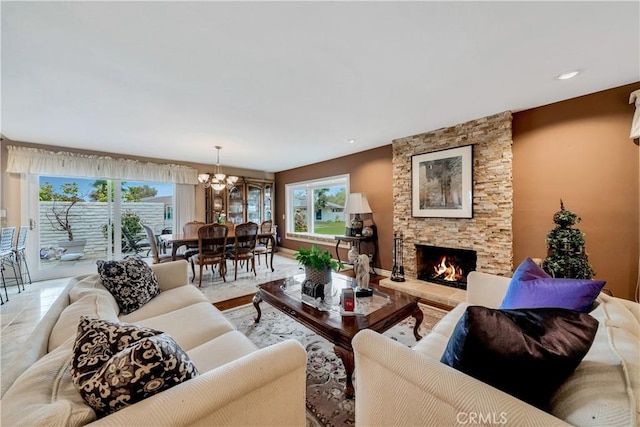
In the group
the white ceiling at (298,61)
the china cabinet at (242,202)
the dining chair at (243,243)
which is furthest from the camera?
the china cabinet at (242,202)

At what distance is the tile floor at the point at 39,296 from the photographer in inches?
88.7

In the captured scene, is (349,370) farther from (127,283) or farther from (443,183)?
(443,183)

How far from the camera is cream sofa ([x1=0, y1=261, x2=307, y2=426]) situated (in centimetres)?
64

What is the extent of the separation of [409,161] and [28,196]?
19.9ft

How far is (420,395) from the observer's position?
83cm

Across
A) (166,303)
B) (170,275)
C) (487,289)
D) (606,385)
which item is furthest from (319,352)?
(606,385)

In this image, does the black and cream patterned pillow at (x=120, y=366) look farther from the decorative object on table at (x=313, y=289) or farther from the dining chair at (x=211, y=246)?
the dining chair at (x=211, y=246)

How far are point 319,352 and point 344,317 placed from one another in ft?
1.60

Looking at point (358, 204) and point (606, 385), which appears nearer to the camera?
point (606, 385)

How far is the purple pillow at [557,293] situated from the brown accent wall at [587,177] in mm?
1974

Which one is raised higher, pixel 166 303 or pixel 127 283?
pixel 127 283

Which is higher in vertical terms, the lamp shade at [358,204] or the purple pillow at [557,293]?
the lamp shade at [358,204]
